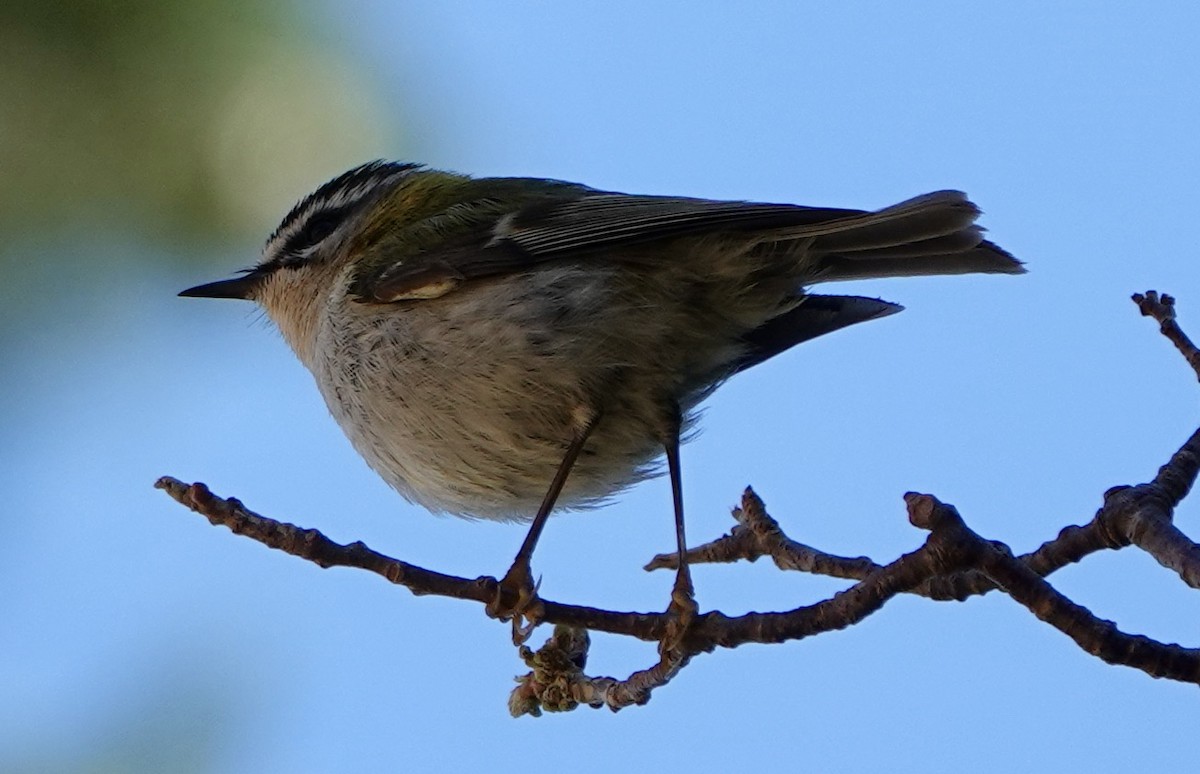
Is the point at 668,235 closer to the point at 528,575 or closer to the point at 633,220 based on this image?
the point at 633,220

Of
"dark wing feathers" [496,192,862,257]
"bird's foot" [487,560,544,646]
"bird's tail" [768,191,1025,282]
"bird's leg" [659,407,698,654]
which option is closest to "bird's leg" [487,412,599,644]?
"bird's foot" [487,560,544,646]

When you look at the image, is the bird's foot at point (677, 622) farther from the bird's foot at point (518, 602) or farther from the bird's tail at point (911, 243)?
the bird's tail at point (911, 243)

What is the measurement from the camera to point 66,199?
3.37 m

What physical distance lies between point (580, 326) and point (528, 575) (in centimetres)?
57

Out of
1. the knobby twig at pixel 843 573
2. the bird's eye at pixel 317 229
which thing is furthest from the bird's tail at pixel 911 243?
the bird's eye at pixel 317 229

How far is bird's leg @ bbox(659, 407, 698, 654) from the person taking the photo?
2.40 meters

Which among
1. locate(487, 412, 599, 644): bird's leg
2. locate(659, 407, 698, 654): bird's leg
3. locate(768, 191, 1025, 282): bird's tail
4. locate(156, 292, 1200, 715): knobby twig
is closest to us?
locate(156, 292, 1200, 715): knobby twig

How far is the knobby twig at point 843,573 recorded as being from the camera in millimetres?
1798

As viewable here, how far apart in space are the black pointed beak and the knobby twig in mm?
1418

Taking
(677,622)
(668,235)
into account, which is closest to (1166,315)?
(677,622)

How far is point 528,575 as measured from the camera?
2.71 metres

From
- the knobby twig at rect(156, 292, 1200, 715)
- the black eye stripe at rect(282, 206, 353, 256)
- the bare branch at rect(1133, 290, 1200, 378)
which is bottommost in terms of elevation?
the knobby twig at rect(156, 292, 1200, 715)

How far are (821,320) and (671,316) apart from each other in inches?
16.0

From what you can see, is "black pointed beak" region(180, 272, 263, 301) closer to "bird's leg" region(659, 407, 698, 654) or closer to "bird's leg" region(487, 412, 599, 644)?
"bird's leg" region(487, 412, 599, 644)
